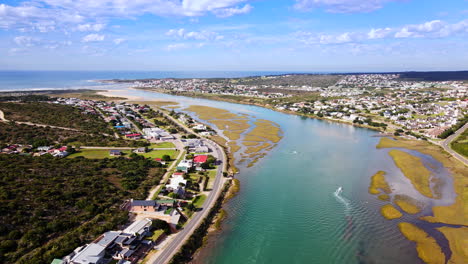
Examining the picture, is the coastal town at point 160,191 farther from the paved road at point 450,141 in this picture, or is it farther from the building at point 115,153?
the paved road at point 450,141

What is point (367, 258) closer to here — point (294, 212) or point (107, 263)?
point (294, 212)

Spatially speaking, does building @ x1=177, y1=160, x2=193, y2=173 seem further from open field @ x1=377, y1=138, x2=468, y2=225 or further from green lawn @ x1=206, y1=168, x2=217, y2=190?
open field @ x1=377, y1=138, x2=468, y2=225

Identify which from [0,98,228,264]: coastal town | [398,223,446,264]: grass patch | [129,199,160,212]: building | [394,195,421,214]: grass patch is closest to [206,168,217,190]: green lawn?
[0,98,228,264]: coastal town

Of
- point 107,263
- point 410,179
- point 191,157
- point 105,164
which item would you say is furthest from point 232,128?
point 107,263

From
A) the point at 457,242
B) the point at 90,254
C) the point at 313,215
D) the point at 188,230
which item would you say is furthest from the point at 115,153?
the point at 457,242

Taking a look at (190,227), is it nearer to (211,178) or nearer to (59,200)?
(211,178)
